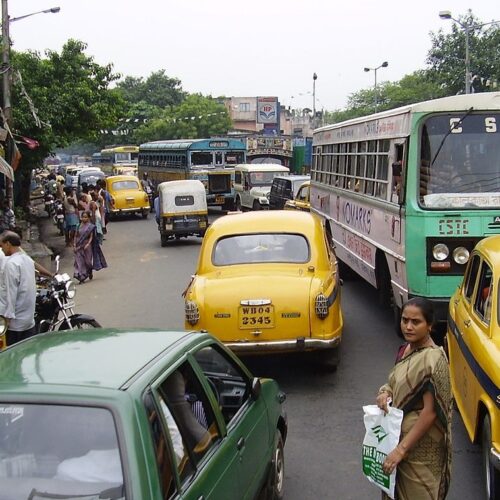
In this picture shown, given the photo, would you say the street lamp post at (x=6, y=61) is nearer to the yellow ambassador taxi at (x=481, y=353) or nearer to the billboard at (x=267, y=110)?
the yellow ambassador taxi at (x=481, y=353)

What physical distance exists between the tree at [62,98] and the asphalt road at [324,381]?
8719 millimetres

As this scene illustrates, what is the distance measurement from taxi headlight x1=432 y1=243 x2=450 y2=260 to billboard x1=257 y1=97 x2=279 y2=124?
313 ft

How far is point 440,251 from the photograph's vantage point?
8422mm

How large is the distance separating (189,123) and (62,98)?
5272 cm

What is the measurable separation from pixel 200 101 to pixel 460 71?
35.7 m

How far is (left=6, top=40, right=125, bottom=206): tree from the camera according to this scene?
23.8 metres

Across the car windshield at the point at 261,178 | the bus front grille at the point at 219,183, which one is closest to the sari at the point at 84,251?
the car windshield at the point at 261,178

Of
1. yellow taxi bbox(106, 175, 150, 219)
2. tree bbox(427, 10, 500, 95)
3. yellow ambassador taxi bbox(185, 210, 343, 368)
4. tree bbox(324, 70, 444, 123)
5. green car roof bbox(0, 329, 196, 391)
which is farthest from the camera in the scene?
tree bbox(324, 70, 444, 123)

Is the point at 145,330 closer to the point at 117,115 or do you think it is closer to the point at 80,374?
the point at 80,374

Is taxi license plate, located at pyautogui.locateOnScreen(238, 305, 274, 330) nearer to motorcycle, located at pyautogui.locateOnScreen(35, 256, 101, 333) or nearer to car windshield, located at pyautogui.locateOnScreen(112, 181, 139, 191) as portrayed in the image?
motorcycle, located at pyautogui.locateOnScreen(35, 256, 101, 333)

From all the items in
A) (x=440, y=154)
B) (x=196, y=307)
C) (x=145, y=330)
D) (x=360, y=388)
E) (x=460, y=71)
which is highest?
(x=460, y=71)

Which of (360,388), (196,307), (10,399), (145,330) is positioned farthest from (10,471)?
(360,388)

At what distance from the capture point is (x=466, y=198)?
850 centimetres

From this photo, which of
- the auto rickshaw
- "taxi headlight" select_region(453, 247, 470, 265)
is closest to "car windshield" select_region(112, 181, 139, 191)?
the auto rickshaw
